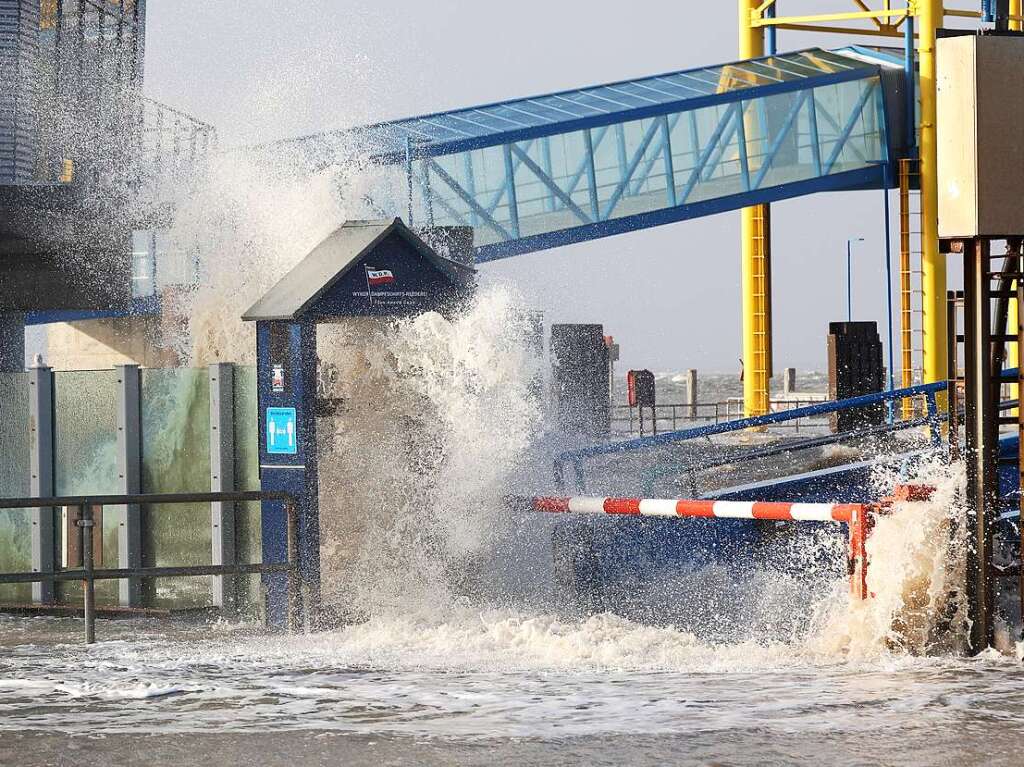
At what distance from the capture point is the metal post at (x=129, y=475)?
1321cm

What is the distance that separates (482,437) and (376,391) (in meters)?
1.00

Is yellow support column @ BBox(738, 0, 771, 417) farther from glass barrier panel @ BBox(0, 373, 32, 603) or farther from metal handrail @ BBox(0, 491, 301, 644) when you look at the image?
metal handrail @ BBox(0, 491, 301, 644)

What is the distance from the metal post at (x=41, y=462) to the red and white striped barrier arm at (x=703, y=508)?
4.11 metres

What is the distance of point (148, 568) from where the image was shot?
39.2 feet

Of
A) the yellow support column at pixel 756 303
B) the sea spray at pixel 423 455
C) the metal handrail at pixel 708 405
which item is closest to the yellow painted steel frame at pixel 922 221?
the yellow support column at pixel 756 303

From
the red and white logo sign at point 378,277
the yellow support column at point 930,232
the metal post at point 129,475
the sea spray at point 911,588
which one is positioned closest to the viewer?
the sea spray at point 911,588

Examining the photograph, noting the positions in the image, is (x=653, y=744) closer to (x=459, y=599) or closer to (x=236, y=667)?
(x=236, y=667)

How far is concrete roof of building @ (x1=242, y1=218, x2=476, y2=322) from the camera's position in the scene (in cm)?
1214

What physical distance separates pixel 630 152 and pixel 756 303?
15.8ft

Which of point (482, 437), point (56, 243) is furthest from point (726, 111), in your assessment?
point (482, 437)

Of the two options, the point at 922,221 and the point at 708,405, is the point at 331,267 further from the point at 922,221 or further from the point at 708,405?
the point at 708,405

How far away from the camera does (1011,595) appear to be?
13.9 m

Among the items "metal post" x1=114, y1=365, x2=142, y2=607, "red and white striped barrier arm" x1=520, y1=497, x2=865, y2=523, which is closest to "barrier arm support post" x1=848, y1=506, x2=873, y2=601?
"red and white striped barrier arm" x1=520, y1=497, x2=865, y2=523

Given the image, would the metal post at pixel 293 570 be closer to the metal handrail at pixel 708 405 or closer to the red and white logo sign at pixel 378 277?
the red and white logo sign at pixel 378 277
